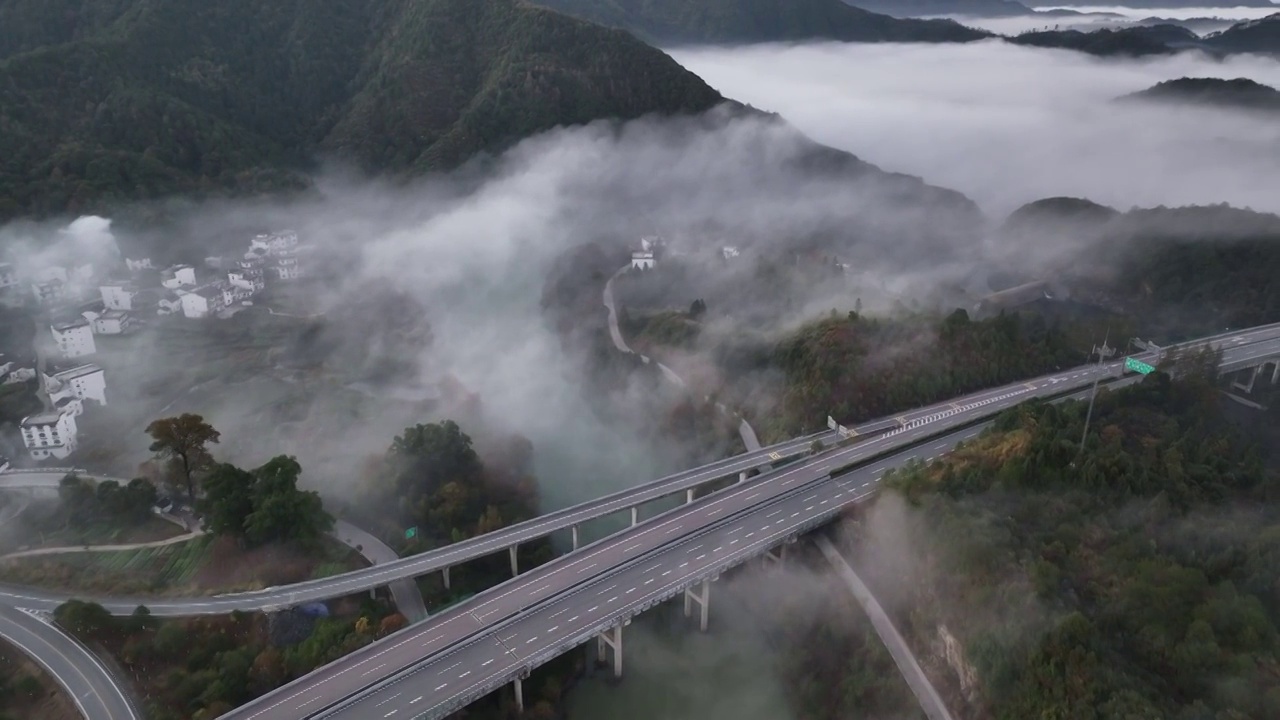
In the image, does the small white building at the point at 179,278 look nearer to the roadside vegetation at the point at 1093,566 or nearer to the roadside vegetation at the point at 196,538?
the roadside vegetation at the point at 196,538

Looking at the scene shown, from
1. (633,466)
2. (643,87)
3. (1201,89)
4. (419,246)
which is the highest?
(643,87)

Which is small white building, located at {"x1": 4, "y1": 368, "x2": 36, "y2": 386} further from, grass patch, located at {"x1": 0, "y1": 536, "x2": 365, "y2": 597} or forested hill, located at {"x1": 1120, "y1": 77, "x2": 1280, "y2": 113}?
forested hill, located at {"x1": 1120, "y1": 77, "x2": 1280, "y2": 113}

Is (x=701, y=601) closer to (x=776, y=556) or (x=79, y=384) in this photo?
(x=776, y=556)

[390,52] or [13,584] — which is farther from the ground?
[390,52]

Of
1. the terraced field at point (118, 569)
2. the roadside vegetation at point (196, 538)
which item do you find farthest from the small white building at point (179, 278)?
the terraced field at point (118, 569)

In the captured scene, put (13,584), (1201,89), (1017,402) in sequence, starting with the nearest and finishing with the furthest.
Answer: (13,584)
(1017,402)
(1201,89)

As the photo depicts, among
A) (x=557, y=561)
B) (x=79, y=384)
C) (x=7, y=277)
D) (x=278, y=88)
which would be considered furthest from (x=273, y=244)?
(x=557, y=561)

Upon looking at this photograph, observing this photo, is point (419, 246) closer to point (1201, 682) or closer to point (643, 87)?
point (643, 87)

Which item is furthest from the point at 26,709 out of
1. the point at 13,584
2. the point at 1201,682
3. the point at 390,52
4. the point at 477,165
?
the point at 390,52
